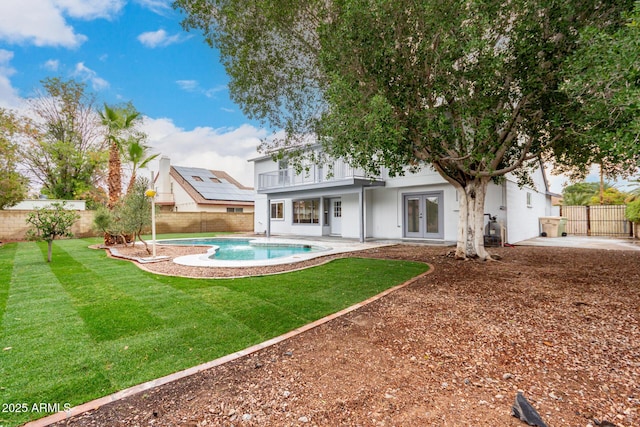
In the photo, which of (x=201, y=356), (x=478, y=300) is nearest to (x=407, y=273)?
(x=478, y=300)

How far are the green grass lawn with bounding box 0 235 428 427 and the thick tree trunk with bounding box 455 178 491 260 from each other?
Answer: 2366 mm

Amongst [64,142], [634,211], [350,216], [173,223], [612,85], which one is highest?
[64,142]

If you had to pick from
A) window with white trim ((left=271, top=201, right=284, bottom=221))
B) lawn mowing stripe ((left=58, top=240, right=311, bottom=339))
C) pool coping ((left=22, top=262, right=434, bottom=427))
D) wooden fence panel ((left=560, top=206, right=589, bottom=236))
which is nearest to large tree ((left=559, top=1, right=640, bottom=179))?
pool coping ((left=22, top=262, right=434, bottom=427))

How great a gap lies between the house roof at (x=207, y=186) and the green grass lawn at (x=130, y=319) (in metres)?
18.9

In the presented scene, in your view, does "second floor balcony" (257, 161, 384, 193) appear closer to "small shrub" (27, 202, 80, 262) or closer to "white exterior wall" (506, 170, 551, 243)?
"white exterior wall" (506, 170, 551, 243)

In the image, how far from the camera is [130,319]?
430 centimetres

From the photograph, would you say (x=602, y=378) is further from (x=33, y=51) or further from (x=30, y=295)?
(x=33, y=51)

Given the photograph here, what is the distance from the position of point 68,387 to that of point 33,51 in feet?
70.5

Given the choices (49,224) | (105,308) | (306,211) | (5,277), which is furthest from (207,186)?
(105,308)

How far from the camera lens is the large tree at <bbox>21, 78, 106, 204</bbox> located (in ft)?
70.7

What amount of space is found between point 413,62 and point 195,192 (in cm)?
2341

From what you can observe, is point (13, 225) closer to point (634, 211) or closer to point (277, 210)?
point (277, 210)

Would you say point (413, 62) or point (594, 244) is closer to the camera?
point (413, 62)

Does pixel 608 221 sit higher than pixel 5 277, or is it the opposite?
pixel 608 221
